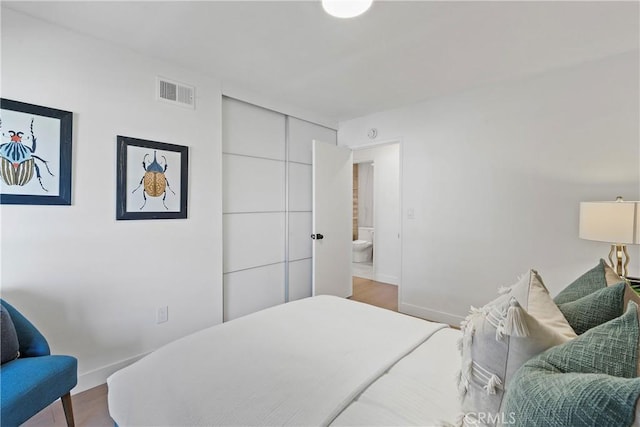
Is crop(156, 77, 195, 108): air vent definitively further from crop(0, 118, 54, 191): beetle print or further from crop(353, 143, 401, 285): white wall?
crop(353, 143, 401, 285): white wall

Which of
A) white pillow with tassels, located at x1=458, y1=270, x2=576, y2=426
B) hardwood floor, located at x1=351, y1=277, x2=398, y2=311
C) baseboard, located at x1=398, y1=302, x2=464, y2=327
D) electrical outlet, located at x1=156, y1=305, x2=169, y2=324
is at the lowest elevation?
hardwood floor, located at x1=351, y1=277, x2=398, y2=311

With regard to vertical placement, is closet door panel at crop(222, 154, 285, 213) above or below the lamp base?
above

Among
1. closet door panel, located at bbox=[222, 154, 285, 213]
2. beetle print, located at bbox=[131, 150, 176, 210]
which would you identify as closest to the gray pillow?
beetle print, located at bbox=[131, 150, 176, 210]

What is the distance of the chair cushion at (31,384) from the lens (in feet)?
4.05

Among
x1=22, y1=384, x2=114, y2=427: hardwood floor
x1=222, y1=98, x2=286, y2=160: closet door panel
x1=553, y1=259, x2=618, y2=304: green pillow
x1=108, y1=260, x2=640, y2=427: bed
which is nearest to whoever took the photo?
x1=108, y1=260, x2=640, y2=427: bed

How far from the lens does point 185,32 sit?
197cm

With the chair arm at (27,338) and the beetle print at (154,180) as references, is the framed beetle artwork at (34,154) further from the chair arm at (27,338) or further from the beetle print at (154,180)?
the chair arm at (27,338)

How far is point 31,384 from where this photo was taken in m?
1.31

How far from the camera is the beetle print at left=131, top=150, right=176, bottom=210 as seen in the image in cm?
226

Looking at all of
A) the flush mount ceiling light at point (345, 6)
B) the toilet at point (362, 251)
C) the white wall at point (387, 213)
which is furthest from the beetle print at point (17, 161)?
the toilet at point (362, 251)

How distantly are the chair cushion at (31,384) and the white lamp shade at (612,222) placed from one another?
316 centimetres

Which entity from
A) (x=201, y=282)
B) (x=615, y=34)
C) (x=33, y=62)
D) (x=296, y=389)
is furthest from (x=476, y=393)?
(x=33, y=62)

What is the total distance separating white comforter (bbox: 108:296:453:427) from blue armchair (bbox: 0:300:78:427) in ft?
1.47

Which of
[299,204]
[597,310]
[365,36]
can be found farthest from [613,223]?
[299,204]
